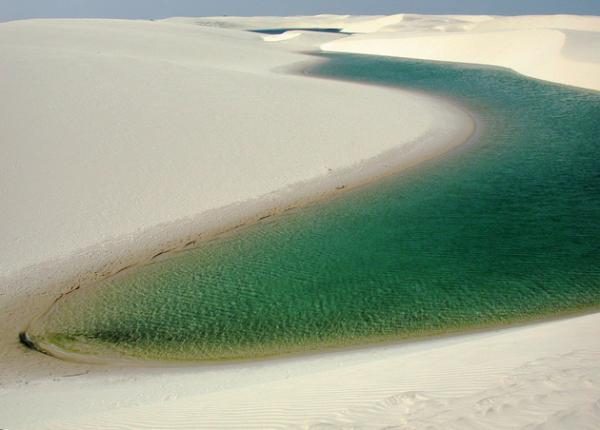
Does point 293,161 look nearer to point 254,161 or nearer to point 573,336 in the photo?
point 254,161

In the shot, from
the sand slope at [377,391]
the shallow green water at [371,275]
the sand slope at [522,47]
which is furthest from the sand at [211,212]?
the shallow green water at [371,275]

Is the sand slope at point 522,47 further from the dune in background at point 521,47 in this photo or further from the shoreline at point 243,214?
the shoreline at point 243,214

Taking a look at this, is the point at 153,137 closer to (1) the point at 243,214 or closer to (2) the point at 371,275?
(1) the point at 243,214

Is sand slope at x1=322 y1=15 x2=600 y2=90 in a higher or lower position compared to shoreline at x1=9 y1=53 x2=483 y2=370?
higher

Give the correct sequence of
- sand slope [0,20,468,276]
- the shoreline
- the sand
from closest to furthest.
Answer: the sand
the shoreline
sand slope [0,20,468,276]

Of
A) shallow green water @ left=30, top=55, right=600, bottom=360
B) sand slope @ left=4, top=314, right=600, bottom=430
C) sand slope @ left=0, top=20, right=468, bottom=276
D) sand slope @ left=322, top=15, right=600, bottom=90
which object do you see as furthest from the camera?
sand slope @ left=322, top=15, right=600, bottom=90

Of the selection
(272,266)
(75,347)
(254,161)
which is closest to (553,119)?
(254,161)

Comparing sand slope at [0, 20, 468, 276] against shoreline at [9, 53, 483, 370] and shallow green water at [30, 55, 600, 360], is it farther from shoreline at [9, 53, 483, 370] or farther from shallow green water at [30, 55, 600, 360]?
shallow green water at [30, 55, 600, 360]

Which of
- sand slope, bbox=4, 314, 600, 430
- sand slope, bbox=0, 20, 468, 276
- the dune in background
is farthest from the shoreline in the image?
the dune in background
